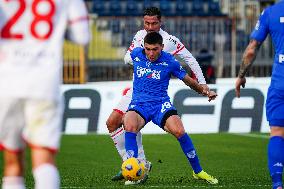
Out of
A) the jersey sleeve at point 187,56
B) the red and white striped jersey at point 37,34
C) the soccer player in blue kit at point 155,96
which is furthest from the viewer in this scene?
the jersey sleeve at point 187,56

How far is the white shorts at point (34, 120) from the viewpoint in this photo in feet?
19.6

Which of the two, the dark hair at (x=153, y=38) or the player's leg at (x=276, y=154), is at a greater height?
the dark hair at (x=153, y=38)

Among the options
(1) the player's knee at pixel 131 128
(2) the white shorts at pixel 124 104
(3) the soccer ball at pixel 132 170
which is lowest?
(3) the soccer ball at pixel 132 170

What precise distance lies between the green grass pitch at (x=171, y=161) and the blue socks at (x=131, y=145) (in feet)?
1.14

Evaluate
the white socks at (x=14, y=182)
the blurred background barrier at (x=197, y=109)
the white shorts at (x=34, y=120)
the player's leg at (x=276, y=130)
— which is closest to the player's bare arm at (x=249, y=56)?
the player's leg at (x=276, y=130)

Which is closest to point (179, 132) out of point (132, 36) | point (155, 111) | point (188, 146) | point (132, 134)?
point (188, 146)

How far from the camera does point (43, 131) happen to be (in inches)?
236

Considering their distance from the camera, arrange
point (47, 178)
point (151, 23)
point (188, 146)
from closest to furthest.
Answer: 1. point (47, 178)
2. point (188, 146)
3. point (151, 23)

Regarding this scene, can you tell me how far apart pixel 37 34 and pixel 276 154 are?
3.06 meters

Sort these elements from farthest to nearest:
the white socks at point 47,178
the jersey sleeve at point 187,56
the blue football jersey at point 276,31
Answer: the jersey sleeve at point 187,56 < the blue football jersey at point 276,31 < the white socks at point 47,178

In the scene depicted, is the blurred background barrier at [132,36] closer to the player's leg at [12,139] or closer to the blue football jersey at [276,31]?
the blue football jersey at [276,31]

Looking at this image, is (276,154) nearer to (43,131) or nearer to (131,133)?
(131,133)

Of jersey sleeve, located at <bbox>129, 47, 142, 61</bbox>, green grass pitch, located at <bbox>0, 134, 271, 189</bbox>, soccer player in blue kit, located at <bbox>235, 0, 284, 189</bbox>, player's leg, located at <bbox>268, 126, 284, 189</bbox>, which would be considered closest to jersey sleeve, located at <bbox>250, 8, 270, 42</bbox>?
soccer player in blue kit, located at <bbox>235, 0, 284, 189</bbox>

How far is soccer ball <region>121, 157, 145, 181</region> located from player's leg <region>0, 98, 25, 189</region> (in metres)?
3.70
